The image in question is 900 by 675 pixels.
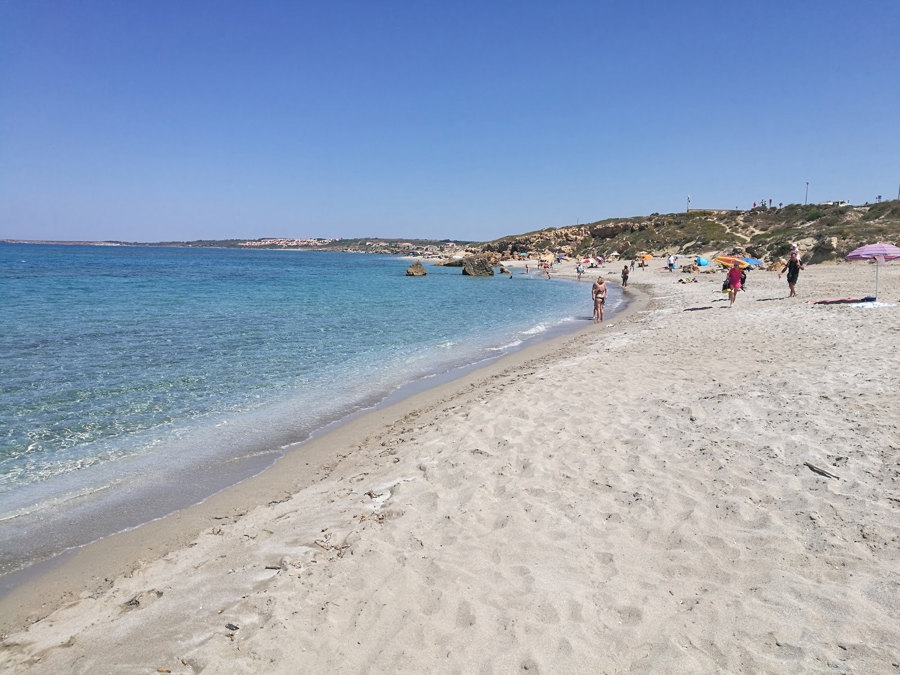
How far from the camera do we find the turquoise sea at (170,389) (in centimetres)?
613

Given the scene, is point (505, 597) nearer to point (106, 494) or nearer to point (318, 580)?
point (318, 580)

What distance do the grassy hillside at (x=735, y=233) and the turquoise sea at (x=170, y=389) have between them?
96.4 feet

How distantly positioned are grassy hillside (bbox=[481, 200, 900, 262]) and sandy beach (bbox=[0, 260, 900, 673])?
37.3m

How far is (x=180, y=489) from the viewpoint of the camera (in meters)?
6.38

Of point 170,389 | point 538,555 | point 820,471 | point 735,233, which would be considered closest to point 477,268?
point 735,233

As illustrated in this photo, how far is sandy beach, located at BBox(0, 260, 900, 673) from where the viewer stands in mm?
3156

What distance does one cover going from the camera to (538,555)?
13.3 feet

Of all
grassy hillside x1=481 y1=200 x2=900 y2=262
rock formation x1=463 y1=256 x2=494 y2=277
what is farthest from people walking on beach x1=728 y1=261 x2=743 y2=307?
rock formation x1=463 y1=256 x2=494 y2=277

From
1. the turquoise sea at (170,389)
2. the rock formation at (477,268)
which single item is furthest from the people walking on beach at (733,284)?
the rock formation at (477,268)

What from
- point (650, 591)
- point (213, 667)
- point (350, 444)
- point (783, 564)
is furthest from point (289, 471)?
point (783, 564)

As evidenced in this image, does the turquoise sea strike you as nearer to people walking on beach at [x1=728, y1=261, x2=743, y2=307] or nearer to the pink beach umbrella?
people walking on beach at [x1=728, y1=261, x2=743, y2=307]

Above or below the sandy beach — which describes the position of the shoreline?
below

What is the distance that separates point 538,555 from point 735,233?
72.4 m

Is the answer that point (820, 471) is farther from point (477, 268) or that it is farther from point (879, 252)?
point (477, 268)
